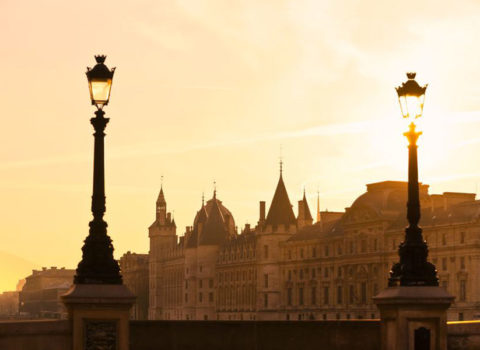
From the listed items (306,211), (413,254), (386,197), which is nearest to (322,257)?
(386,197)

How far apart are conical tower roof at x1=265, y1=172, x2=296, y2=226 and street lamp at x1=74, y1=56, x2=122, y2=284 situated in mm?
142933

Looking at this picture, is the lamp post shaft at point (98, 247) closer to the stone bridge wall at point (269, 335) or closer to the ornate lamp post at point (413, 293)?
the stone bridge wall at point (269, 335)

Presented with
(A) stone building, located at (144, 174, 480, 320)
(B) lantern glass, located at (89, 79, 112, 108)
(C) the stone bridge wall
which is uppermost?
(A) stone building, located at (144, 174, 480, 320)

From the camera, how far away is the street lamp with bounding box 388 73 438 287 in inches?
1000

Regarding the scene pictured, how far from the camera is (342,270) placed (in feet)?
471

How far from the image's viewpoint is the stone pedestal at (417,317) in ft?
82.2

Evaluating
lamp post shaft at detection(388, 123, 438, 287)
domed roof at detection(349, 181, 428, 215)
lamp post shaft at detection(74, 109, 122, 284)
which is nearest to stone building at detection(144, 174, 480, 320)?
domed roof at detection(349, 181, 428, 215)

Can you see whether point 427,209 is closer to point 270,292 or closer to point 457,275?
point 457,275

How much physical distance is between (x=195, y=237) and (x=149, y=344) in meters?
170

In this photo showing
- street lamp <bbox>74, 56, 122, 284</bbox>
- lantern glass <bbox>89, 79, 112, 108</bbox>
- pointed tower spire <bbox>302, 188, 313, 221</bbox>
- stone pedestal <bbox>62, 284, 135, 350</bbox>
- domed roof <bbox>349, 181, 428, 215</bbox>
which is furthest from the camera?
pointed tower spire <bbox>302, 188, 313, 221</bbox>

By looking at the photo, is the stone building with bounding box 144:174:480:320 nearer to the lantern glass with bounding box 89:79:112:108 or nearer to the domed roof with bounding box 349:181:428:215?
the domed roof with bounding box 349:181:428:215

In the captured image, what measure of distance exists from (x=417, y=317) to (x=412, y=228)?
1787 millimetres

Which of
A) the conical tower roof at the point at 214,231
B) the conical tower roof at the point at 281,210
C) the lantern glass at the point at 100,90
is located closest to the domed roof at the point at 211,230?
the conical tower roof at the point at 214,231

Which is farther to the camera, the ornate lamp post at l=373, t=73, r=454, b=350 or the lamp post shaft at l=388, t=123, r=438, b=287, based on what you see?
the lamp post shaft at l=388, t=123, r=438, b=287
